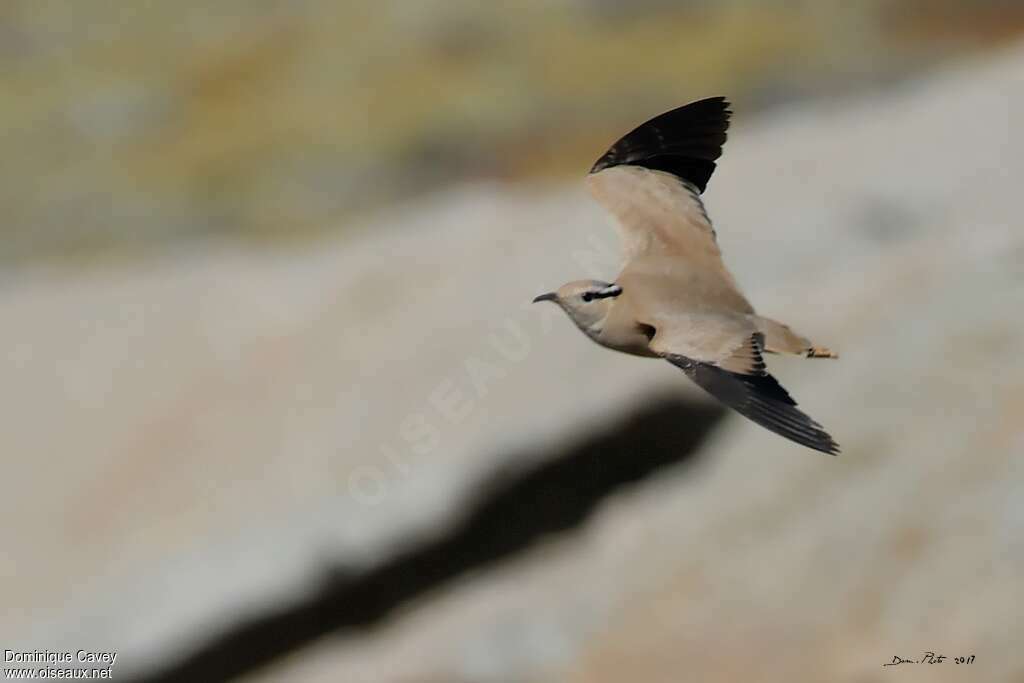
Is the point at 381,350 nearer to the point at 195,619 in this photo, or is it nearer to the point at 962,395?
the point at 195,619

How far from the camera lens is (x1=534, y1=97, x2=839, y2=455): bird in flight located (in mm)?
4996

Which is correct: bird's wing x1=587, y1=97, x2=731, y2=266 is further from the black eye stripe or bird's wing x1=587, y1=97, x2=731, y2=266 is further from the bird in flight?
the black eye stripe

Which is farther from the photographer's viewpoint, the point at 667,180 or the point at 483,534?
the point at 483,534

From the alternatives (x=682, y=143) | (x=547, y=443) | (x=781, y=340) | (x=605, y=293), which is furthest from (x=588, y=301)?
(x=547, y=443)

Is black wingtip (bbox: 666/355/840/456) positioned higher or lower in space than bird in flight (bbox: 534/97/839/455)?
lower

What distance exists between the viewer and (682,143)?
21.4 ft

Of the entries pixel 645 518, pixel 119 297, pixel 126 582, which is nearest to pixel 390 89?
pixel 119 297

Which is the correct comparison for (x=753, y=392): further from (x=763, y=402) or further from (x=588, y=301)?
(x=588, y=301)

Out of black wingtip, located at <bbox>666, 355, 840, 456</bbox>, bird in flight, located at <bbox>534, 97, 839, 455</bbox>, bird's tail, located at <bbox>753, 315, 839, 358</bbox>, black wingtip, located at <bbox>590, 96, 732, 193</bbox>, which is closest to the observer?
black wingtip, located at <bbox>666, 355, 840, 456</bbox>
